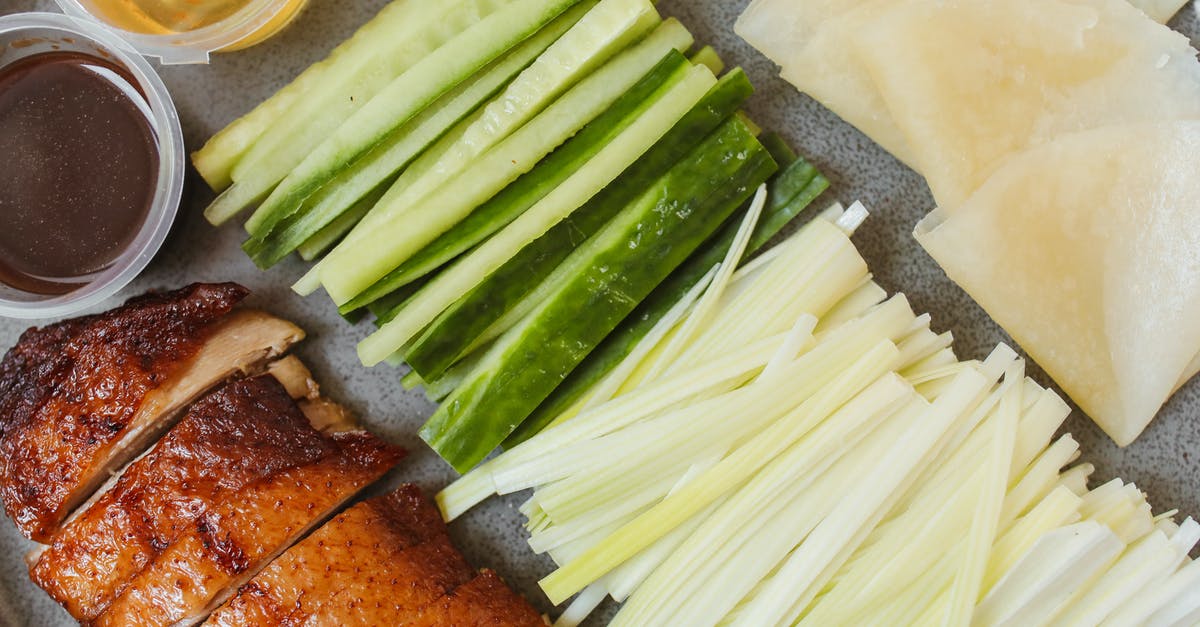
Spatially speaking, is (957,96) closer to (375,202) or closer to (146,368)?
(375,202)

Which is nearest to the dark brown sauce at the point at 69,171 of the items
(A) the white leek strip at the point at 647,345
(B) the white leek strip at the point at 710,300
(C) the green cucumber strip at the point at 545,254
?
(C) the green cucumber strip at the point at 545,254

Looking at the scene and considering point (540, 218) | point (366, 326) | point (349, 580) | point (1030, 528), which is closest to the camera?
point (349, 580)

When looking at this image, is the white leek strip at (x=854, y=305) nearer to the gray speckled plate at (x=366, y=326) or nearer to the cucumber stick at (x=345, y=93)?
the gray speckled plate at (x=366, y=326)

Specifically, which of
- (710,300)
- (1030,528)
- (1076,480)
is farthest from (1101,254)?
(710,300)

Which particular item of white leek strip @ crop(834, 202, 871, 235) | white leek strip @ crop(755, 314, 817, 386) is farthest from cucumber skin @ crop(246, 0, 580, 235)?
white leek strip @ crop(755, 314, 817, 386)

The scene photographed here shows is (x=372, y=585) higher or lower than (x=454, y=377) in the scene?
lower

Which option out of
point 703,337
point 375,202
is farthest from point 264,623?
point 703,337

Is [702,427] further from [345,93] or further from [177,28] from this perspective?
[177,28]
